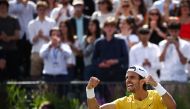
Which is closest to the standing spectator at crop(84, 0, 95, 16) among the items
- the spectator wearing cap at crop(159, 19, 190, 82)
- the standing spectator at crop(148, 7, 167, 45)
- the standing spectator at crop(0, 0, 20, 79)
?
the standing spectator at crop(0, 0, 20, 79)

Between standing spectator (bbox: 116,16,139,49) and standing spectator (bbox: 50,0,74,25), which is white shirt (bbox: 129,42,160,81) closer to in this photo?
standing spectator (bbox: 116,16,139,49)

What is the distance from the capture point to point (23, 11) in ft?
62.1

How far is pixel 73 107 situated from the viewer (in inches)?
638

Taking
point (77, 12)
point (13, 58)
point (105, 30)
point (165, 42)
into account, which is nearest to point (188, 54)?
point (165, 42)

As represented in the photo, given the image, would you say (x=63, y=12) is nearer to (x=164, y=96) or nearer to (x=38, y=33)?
(x=38, y=33)

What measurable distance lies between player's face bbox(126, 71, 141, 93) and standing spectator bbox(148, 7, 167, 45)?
22.4 feet

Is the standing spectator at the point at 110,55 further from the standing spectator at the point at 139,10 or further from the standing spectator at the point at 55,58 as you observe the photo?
the standing spectator at the point at 139,10

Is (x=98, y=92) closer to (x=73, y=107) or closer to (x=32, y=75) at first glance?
(x=73, y=107)

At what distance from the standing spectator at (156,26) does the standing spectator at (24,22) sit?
2.95m

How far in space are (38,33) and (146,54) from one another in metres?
2.86

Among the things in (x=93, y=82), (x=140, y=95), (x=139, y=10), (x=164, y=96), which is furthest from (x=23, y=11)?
(x=164, y=96)

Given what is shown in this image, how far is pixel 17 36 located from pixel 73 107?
2.80m

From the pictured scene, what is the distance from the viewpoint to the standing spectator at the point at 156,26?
57.2 feet

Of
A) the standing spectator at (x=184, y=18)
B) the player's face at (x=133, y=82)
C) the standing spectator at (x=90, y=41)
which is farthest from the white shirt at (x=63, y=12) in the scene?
the player's face at (x=133, y=82)
